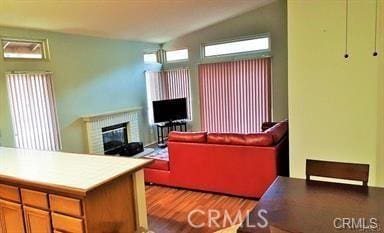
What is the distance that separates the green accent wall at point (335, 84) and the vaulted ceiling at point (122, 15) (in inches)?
96.7

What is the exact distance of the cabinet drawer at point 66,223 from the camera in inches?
78.0

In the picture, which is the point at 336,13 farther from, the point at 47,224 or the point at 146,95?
the point at 146,95

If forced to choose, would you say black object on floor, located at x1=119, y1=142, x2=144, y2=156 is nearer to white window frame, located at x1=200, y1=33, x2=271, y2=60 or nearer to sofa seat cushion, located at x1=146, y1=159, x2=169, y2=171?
sofa seat cushion, located at x1=146, y1=159, x2=169, y2=171

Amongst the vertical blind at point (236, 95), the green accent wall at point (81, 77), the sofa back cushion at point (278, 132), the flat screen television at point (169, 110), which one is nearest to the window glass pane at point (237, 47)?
the vertical blind at point (236, 95)

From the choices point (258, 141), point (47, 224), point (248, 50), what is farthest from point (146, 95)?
point (47, 224)

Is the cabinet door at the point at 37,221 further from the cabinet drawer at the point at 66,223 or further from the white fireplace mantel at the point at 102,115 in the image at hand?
the white fireplace mantel at the point at 102,115

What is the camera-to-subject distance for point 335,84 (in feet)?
10.2

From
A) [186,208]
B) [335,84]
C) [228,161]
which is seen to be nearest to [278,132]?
[228,161]

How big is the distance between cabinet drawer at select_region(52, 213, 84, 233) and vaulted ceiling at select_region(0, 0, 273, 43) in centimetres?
288

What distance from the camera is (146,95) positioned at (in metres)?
7.41

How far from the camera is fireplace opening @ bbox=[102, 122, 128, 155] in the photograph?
6.18 meters

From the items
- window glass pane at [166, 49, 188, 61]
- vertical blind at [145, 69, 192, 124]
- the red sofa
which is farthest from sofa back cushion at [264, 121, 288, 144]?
window glass pane at [166, 49, 188, 61]

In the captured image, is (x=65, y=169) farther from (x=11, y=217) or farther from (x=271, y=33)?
(x=271, y=33)

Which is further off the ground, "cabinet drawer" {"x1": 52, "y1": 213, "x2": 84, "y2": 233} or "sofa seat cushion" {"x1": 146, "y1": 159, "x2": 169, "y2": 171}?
"cabinet drawer" {"x1": 52, "y1": 213, "x2": 84, "y2": 233}
